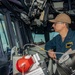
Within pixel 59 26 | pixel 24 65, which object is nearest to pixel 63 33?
pixel 59 26

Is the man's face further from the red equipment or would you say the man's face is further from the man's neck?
the red equipment

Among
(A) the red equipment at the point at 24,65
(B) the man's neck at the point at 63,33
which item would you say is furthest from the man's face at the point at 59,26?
(A) the red equipment at the point at 24,65

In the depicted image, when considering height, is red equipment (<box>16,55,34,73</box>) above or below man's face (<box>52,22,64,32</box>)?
below

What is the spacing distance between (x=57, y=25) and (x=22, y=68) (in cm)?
113

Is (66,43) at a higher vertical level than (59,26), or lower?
lower

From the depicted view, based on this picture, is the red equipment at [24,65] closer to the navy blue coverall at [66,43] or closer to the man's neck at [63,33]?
the navy blue coverall at [66,43]

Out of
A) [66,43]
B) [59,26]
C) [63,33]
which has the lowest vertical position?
[66,43]

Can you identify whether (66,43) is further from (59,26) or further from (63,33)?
(59,26)

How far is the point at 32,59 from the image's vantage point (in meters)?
2.49

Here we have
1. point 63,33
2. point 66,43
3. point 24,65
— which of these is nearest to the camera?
point 24,65

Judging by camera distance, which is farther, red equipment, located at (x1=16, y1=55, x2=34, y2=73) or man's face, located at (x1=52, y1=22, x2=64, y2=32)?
man's face, located at (x1=52, y1=22, x2=64, y2=32)

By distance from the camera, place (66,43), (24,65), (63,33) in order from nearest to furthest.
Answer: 1. (24,65)
2. (66,43)
3. (63,33)

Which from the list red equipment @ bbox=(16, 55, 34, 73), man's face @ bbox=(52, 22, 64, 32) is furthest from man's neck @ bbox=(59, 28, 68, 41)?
red equipment @ bbox=(16, 55, 34, 73)

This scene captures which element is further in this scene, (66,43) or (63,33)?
(63,33)
